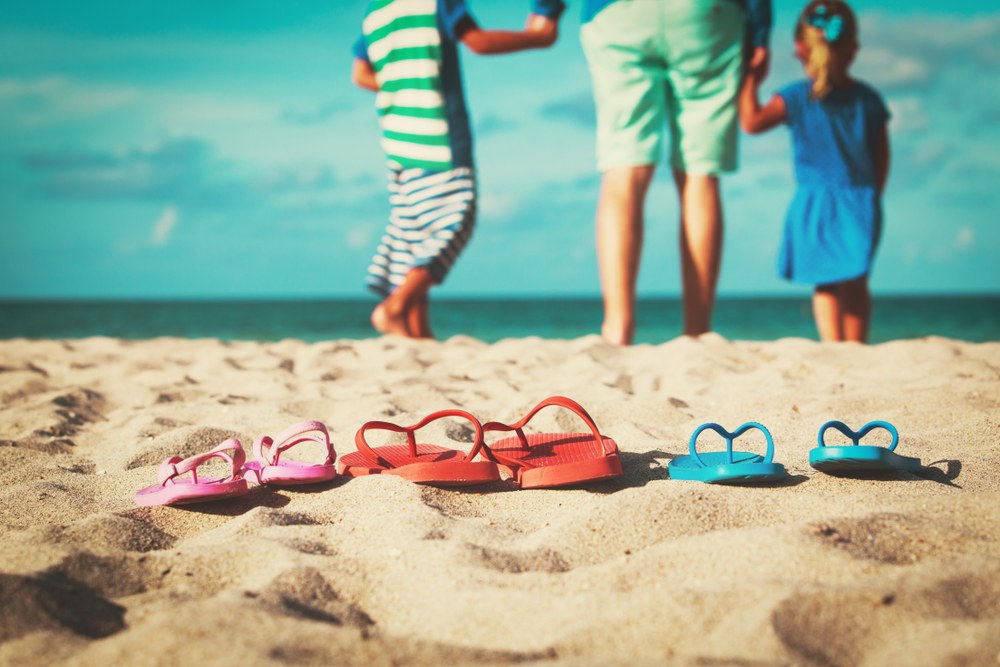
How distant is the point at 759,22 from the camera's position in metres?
3.37

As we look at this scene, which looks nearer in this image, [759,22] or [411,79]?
[759,22]

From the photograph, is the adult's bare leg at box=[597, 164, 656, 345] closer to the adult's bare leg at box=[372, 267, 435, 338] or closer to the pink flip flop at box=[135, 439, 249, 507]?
the adult's bare leg at box=[372, 267, 435, 338]

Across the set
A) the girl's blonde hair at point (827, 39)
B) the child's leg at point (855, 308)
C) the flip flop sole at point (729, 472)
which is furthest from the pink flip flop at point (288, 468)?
the girl's blonde hair at point (827, 39)

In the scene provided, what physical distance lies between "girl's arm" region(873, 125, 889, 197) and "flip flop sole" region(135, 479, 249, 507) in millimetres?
3636

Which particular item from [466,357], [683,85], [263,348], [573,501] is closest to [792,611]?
[573,501]

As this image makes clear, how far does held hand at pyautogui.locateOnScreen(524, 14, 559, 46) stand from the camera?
3416mm

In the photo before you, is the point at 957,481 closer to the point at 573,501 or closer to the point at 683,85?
the point at 573,501

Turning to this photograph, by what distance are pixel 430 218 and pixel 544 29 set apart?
1.11 meters

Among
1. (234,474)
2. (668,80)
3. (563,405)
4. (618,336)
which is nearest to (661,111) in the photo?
(668,80)

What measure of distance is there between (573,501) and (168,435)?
1.16 meters

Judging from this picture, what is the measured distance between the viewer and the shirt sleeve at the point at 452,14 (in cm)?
347

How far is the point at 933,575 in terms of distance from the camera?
979 mm

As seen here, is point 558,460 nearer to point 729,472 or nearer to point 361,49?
point 729,472

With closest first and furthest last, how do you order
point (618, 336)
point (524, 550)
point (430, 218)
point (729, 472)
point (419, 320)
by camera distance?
point (524, 550) → point (729, 472) → point (618, 336) → point (430, 218) → point (419, 320)
